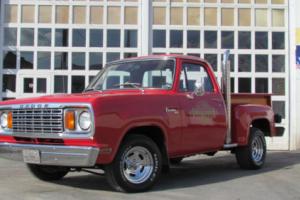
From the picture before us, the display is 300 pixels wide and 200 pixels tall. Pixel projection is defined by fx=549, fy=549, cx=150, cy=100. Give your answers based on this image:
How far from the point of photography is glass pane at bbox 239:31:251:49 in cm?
1473

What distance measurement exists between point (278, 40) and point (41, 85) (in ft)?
21.1

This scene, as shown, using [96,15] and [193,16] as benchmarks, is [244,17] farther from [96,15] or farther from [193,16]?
[96,15]

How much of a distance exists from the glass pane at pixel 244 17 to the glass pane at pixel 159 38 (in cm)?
212

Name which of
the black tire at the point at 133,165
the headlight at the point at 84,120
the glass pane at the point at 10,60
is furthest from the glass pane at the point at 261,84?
the headlight at the point at 84,120

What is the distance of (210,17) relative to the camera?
14.8 m

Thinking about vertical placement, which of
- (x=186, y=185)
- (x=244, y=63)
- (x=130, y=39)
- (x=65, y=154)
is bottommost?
(x=186, y=185)

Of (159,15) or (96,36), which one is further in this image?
(159,15)

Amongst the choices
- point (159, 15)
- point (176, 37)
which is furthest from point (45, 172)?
point (159, 15)

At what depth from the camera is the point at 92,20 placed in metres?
14.5

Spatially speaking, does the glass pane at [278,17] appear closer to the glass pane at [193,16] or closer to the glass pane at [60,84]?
the glass pane at [193,16]

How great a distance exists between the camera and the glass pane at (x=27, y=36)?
1437 cm

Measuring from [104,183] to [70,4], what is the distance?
766cm

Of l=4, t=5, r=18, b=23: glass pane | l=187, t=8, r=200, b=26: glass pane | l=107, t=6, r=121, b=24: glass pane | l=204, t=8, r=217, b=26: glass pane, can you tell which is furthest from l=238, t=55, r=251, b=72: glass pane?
l=4, t=5, r=18, b=23: glass pane

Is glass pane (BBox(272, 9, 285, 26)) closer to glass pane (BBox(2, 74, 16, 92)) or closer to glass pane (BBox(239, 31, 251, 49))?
glass pane (BBox(239, 31, 251, 49))
